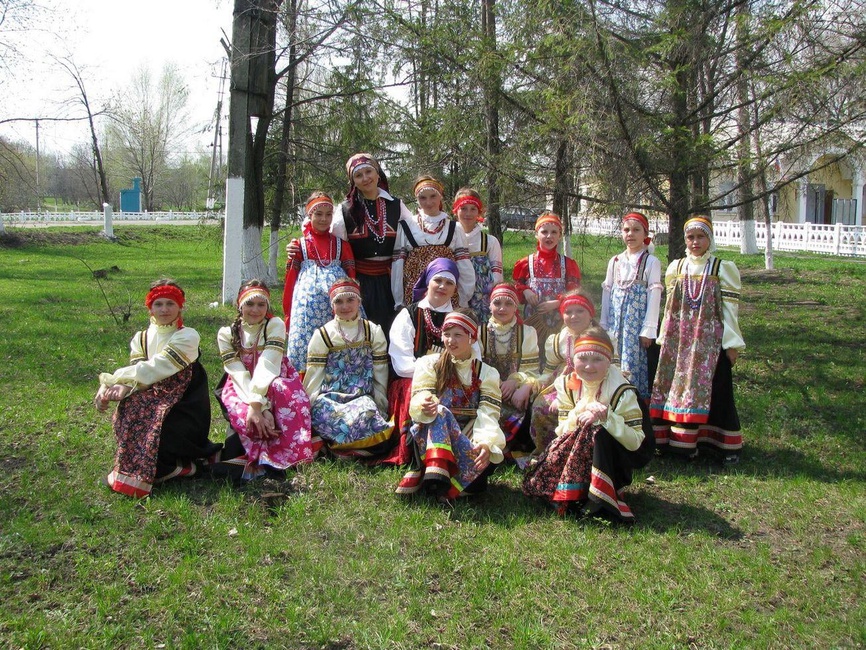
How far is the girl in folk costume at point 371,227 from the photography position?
17.5 feet

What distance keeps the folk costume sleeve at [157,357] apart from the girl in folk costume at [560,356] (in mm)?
2152

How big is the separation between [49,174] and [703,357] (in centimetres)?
5104

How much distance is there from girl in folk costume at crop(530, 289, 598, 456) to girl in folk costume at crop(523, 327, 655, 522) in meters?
0.25

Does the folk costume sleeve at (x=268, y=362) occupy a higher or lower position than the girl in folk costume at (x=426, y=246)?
lower

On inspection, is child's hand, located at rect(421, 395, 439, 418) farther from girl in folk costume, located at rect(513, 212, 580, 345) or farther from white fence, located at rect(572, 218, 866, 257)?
white fence, located at rect(572, 218, 866, 257)

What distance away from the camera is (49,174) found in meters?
47.5

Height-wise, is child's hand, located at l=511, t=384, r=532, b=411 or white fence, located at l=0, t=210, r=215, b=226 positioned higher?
white fence, located at l=0, t=210, r=215, b=226

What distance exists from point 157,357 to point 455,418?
1.81 meters

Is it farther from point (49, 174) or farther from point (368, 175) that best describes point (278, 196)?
point (49, 174)

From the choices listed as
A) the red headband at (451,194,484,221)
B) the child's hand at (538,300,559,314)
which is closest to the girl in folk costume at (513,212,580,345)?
the child's hand at (538,300,559,314)

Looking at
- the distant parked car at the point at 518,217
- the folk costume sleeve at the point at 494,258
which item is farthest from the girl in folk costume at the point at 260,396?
the distant parked car at the point at 518,217

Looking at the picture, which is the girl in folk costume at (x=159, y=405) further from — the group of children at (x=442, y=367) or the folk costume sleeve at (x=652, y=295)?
the folk costume sleeve at (x=652, y=295)

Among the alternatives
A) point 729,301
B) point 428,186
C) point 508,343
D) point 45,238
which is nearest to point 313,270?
point 428,186

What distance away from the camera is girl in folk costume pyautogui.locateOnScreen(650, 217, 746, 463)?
499 cm
